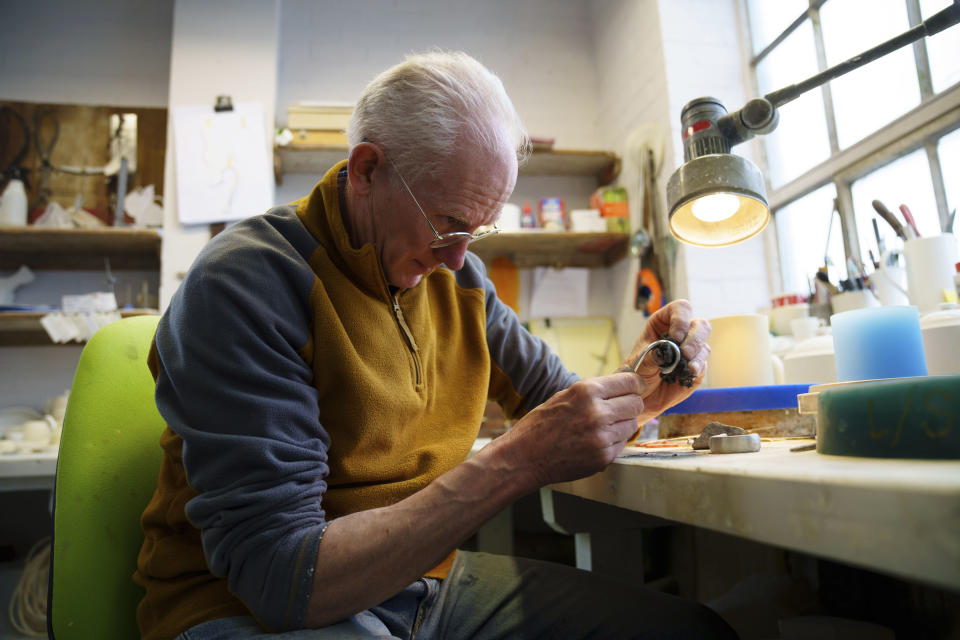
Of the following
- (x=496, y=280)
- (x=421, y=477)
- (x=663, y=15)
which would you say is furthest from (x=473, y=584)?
(x=663, y=15)

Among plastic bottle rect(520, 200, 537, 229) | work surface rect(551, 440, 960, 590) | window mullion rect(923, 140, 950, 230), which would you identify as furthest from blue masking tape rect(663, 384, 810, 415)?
plastic bottle rect(520, 200, 537, 229)

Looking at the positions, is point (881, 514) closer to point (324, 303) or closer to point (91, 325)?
point (324, 303)

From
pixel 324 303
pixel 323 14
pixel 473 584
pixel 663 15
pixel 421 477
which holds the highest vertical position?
pixel 323 14

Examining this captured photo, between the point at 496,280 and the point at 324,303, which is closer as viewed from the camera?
the point at 324,303

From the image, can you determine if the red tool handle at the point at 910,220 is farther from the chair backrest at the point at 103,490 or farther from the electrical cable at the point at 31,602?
the electrical cable at the point at 31,602

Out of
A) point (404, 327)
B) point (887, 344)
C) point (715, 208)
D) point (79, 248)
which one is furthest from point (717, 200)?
point (79, 248)

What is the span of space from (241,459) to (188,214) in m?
2.12

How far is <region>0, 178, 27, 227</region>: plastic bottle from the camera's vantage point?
2.41 m

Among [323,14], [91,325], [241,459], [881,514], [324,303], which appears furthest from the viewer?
[323,14]

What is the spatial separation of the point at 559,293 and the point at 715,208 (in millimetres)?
1915

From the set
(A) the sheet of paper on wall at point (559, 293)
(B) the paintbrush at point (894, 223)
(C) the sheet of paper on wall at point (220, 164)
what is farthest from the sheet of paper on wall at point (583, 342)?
(B) the paintbrush at point (894, 223)

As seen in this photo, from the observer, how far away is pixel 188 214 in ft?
→ 8.18

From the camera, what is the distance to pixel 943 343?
2.95 feet

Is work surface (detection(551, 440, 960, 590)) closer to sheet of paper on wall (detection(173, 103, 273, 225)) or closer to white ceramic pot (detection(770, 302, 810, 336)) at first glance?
white ceramic pot (detection(770, 302, 810, 336))
